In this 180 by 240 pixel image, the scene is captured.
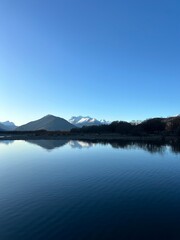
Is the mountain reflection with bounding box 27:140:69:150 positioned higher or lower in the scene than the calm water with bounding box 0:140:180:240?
higher

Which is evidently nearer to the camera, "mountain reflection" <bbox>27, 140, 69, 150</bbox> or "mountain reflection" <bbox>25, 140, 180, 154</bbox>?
"mountain reflection" <bbox>25, 140, 180, 154</bbox>

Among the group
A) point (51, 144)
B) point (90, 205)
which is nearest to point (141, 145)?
point (51, 144)

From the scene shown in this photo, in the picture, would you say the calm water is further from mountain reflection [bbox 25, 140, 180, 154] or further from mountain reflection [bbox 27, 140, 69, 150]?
mountain reflection [bbox 27, 140, 69, 150]

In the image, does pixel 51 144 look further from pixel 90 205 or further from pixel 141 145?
pixel 90 205

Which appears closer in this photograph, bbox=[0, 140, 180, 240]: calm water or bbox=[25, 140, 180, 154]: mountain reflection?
bbox=[0, 140, 180, 240]: calm water

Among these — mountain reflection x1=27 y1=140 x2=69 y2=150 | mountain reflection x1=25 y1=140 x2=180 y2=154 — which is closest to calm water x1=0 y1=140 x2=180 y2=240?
mountain reflection x1=25 y1=140 x2=180 y2=154

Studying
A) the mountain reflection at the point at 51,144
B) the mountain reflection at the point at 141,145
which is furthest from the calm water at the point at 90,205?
the mountain reflection at the point at 51,144

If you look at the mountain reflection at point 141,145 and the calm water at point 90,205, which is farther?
the mountain reflection at point 141,145

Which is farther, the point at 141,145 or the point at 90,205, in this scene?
the point at 141,145

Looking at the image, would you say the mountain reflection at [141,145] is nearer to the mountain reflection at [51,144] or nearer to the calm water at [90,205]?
the mountain reflection at [51,144]

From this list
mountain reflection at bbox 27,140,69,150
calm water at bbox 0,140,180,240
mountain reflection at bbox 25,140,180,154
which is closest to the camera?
calm water at bbox 0,140,180,240

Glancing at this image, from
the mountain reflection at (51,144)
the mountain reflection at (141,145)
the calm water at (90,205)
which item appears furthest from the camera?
the mountain reflection at (51,144)

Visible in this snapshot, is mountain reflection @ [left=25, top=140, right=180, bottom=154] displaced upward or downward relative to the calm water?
upward

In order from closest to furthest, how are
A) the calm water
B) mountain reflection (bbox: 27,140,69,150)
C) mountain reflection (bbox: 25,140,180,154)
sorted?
1. the calm water
2. mountain reflection (bbox: 25,140,180,154)
3. mountain reflection (bbox: 27,140,69,150)
